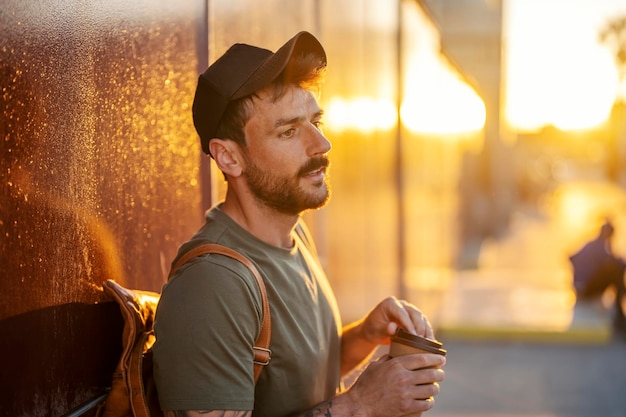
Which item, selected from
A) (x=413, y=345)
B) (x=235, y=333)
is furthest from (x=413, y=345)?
(x=235, y=333)

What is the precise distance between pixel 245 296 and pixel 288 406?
0.38 meters

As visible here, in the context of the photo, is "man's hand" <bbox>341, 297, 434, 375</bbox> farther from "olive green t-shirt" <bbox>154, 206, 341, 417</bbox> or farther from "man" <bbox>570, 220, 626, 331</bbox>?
"man" <bbox>570, 220, 626, 331</bbox>

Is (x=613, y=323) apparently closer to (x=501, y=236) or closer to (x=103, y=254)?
(x=103, y=254)

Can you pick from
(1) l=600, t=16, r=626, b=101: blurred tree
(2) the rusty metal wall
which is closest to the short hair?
(2) the rusty metal wall

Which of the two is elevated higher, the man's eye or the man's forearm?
the man's eye

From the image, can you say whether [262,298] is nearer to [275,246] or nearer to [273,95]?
[275,246]

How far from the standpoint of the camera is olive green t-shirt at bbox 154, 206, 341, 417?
6.44ft

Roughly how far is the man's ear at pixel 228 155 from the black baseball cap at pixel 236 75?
3 cm

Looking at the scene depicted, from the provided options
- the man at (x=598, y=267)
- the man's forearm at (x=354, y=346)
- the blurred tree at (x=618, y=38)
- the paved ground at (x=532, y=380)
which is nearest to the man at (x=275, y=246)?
the man's forearm at (x=354, y=346)

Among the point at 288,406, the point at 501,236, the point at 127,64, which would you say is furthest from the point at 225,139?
the point at 501,236

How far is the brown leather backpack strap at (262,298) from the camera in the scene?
211cm

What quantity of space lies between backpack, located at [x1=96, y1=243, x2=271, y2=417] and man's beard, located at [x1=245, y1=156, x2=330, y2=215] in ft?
0.88

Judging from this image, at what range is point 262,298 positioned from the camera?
2135mm

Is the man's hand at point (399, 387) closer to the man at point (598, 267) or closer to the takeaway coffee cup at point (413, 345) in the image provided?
the takeaway coffee cup at point (413, 345)
